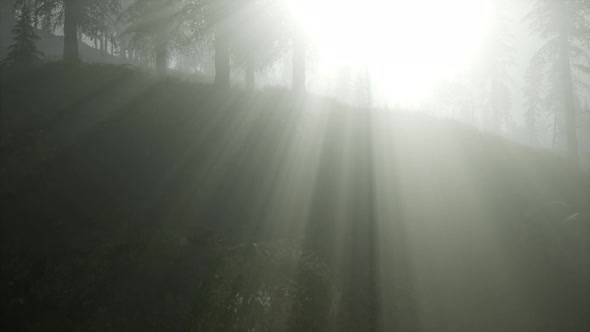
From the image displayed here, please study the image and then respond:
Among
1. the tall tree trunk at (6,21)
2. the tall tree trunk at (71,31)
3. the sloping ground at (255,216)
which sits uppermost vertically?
the tall tree trunk at (6,21)

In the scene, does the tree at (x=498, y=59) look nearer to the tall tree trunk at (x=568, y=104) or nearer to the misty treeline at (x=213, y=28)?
the tall tree trunk at (x=568, y=104)

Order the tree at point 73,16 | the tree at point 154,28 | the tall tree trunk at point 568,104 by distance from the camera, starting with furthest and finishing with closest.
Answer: the tall tree trunk at point 568,104
the tree at point 154,28
the tree at point 73,16

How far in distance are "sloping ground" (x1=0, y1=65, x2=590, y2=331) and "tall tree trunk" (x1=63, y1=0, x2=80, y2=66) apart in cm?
459

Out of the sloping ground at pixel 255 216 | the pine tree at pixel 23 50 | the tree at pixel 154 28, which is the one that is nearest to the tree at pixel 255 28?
the sloping ground at pixel 255 216

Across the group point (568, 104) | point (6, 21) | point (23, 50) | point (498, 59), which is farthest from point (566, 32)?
point (6, 21)

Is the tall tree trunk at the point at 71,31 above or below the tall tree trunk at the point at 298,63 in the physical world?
above

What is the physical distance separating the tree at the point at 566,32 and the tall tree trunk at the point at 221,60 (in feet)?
64.2

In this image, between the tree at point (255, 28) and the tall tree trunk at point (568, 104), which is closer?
the tree at point (255, 28)

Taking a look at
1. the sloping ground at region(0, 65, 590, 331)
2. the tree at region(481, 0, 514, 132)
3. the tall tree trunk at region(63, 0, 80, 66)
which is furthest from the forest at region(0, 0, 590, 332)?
the tree at region(481, 0, 514, 132)

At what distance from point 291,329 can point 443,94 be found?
49.5 m

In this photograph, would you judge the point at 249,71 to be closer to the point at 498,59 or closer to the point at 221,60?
the point at 221,60

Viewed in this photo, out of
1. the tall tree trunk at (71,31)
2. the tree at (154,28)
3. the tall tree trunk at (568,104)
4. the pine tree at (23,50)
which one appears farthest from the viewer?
the tall tree trunk at (568,104)

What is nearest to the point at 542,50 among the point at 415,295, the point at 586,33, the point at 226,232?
the point at 586,33

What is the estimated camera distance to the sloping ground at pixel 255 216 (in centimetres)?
733
